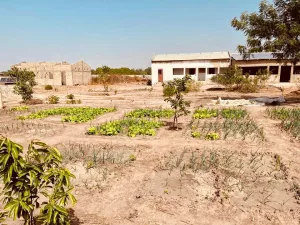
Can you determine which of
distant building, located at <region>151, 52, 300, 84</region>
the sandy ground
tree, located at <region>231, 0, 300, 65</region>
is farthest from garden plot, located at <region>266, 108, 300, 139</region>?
distant building, located at <region>151, 52, 300, 84</region>

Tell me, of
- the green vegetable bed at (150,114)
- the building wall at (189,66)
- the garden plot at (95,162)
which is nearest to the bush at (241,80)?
the building wall at (189,66)

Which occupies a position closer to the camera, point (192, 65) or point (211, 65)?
point (211, 65)

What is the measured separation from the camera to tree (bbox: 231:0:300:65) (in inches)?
510

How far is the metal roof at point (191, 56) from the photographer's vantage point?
33244 mm

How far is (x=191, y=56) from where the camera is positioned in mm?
35531

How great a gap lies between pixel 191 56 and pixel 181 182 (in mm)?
32462

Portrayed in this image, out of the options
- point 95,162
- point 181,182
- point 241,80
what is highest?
point 241,80

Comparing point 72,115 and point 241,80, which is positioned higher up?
point 241,80

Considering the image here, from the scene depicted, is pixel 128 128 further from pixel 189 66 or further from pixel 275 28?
pixel 189 66

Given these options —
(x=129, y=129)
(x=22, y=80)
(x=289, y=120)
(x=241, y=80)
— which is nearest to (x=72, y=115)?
(x=129, y=129)

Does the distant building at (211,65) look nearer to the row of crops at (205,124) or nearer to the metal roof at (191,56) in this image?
the metal roof at (191,56)

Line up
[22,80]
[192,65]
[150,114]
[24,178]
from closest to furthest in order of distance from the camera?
[24,178]
[150,114]
[22,80]
[192,65]

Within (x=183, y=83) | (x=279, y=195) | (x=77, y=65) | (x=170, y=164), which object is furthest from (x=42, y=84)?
(x=279, y=195)

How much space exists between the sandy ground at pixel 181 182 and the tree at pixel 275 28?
7297 millimetres
